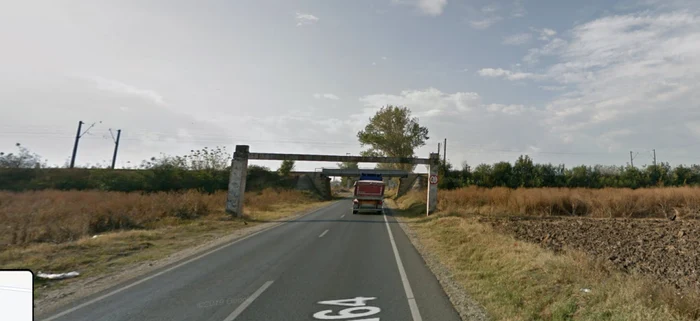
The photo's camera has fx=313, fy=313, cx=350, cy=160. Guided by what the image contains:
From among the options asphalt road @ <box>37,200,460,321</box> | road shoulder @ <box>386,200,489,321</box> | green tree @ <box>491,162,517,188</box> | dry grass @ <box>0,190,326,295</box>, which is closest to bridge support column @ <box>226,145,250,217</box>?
dry grass @ <box>0,190,326,295</box>

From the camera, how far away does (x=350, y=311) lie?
5145mm

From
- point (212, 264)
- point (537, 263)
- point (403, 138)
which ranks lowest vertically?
point (212, 264)

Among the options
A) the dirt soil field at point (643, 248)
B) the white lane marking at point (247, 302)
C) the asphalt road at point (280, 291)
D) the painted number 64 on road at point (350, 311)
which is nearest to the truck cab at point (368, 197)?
the dirt soil field at point (643, 248)

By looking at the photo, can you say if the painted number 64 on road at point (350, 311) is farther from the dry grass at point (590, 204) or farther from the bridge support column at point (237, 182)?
the dry grass at point (590, 204)

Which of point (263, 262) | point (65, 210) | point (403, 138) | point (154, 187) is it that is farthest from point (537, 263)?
point (403, 138)

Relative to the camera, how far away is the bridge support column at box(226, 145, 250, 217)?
22375 millimetres

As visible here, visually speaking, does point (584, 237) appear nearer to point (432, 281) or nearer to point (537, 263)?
point (537, 263)

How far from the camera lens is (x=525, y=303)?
5.46 metres

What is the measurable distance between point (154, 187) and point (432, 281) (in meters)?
40.9

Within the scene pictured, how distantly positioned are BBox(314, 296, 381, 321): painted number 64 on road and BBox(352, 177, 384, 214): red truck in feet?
70.4

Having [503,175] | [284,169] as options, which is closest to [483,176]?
[503,175]

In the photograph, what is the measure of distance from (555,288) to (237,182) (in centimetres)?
2068

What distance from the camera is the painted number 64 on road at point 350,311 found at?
4.89m

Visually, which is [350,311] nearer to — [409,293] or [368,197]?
[409,293]
